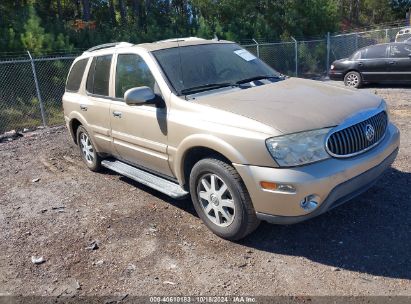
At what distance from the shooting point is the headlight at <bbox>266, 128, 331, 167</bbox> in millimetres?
3229

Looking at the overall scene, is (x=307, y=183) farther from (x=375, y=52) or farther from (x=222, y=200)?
(x=375, y=52)

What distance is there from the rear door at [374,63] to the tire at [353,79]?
169 millimetres

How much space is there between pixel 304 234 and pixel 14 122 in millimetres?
9582

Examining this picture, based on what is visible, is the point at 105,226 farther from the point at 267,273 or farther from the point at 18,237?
the point at 267,273

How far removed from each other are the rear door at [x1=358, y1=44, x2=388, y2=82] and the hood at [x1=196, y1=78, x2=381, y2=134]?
29.7 ft

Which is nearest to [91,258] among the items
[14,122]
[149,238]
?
[149,238]

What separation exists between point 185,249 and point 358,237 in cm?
162

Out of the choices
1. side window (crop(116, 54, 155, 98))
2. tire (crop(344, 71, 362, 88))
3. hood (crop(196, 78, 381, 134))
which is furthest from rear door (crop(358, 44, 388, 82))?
side window (crop(116, 54, 155, 98))

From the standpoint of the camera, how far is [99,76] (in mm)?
5422

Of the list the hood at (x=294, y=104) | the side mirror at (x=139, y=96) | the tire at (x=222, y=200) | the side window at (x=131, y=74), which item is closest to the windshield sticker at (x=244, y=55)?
the hood at (x=294, y=104)

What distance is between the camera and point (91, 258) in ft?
12.7

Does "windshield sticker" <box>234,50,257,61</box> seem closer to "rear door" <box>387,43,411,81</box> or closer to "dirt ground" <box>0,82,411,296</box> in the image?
"dirt ground" <box>0,82,411,296</box>

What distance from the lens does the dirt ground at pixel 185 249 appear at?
3.27 metres

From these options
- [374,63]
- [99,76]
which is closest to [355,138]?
[99,76]
